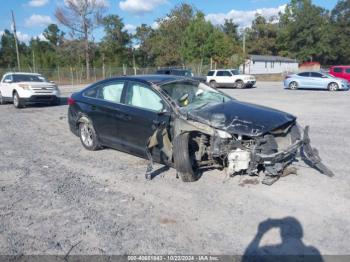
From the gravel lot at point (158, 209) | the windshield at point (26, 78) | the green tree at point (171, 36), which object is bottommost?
the gravel lot at point (158, 209)

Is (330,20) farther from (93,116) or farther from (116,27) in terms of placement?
(93,116)

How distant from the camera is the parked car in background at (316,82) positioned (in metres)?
23.2

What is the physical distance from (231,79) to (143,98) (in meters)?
23.6

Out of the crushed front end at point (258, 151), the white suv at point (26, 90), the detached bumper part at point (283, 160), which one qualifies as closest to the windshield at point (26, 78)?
the white suv at point (26, 90)

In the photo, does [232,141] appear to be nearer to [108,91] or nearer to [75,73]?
[108,91]

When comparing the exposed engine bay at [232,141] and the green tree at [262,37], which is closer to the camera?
the exposed engine bay at [232,141]

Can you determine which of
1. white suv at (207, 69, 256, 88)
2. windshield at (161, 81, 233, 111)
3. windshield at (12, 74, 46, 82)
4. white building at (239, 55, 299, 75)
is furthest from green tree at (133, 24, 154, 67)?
windshield at (161, 81, 233, 111)

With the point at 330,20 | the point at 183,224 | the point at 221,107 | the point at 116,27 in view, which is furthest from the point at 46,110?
the point at 330,20

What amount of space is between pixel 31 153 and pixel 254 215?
516cm

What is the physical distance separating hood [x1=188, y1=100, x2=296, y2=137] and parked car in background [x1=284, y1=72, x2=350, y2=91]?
2006 cm

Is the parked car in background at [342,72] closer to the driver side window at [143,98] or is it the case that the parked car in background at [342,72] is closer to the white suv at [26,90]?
the white suv at [26,90]

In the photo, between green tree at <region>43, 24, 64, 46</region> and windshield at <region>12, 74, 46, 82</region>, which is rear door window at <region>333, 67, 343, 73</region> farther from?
green tree at <region>43, 24, 64, 46</region>

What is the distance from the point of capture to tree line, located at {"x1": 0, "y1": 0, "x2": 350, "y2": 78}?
45.6m

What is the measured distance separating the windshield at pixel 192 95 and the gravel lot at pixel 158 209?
3.95 ft
